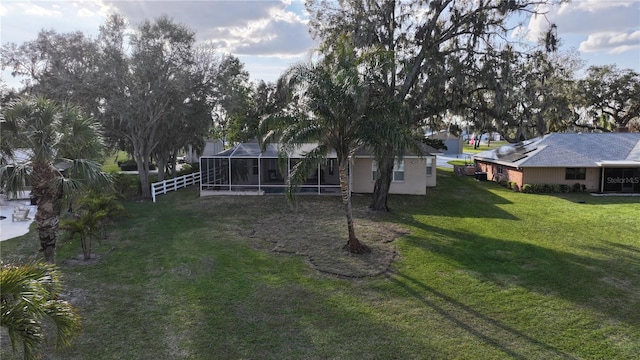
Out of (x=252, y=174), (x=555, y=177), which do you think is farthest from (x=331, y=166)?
(x=555, y=177)

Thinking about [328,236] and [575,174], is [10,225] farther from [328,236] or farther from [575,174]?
[575,174]

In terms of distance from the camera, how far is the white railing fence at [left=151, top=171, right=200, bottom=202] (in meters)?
21.3

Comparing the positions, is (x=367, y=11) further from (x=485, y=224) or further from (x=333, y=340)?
(x=333, y=340)

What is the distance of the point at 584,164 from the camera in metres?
23.0

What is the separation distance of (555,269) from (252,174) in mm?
17198

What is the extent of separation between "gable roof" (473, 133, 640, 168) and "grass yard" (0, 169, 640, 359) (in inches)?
317

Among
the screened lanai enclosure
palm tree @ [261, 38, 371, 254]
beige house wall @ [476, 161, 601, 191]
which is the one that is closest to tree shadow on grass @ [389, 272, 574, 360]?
palm tree @ [261, 38, 371, 254]

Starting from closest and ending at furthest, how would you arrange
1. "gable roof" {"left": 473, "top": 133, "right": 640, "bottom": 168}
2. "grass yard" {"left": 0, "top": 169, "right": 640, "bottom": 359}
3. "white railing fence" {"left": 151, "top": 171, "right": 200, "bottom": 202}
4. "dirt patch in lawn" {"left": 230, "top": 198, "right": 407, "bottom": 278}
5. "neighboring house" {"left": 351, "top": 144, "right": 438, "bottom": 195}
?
1. "grass yard" {"left": 0, "top": 169, "right": 640, "bottom": 359}
2. "dirt patch in lawn" {"left": 230, "top": 198, "right": 407, "bottom": 278}
3. "neighboring house" {"left": 351, "top": 144, "right": 438, "bottom": 195}
4. "white railing fence" {"left": 151, "top": 171, "right": 200, "bottom": 202}
5. "gable roof" {"left": 473, "top": 133, "right": 640, "bottom": 168}

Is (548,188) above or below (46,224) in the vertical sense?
below

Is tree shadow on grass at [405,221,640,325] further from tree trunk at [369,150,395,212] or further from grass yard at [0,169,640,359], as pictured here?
tree trunk at [369,150,395,212]

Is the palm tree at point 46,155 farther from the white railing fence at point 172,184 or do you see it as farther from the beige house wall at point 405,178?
the beige house wall at point 405,178

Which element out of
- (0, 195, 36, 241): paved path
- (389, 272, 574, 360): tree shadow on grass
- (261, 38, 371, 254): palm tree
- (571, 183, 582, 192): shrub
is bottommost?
(389, 272, 574, 360): tree shadow on grass

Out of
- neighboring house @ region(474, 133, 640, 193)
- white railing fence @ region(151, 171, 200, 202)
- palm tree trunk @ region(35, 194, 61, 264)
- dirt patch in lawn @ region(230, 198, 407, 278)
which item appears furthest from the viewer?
neighboring house @ region(474, 133, 640, 193)

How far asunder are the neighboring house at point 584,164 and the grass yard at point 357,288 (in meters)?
7.70
